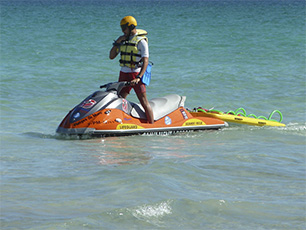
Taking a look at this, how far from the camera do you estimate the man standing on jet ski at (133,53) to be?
8.45 meters

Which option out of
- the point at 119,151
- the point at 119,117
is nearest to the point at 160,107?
the point at 119,117

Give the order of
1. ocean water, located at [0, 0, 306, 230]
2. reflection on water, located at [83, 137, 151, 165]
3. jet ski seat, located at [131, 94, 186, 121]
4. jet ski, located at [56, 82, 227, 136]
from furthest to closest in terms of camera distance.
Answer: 1. jet ski seat, located at [131, 94, 186, 121]
2. jet ski, located at [56, 82, 227, 136]
3. reflection on water, located at [83, 137, 151, 165]
4. ocean water, located at [0, 0, 306, 230]

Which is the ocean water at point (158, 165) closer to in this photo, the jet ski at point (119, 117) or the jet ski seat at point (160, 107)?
the jet ski at point (119, 117)

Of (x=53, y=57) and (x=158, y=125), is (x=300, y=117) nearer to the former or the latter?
(x=158, y=125)

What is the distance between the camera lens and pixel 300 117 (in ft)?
36.3

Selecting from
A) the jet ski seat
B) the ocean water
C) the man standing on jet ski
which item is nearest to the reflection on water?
the ocean water

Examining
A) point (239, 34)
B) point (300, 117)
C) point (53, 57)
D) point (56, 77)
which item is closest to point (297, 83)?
point (300, 117)

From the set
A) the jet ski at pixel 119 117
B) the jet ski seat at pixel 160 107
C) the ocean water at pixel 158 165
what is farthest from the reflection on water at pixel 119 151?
the jet ski seat at pixel 160 107

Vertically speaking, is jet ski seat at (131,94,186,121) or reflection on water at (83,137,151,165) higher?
jet ski seat at (131,94,186,121)

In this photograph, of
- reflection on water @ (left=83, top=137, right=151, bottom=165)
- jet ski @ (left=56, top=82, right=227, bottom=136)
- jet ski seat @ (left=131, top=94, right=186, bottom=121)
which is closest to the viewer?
reflection on water @ (left=83, top=137, right=151, bottom=165)

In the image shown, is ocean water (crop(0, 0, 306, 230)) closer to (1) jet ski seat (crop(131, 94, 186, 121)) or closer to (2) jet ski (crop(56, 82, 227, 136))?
(2) jet ski (crop(56, 82, 227, 136))

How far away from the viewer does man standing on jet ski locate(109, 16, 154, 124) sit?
845 cm

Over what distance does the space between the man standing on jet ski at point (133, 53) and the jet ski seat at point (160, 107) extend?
0.18 metres

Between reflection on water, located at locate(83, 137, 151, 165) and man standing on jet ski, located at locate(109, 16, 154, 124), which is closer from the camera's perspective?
reflection on water, located at locate(83, 137, 151, 165)
